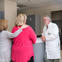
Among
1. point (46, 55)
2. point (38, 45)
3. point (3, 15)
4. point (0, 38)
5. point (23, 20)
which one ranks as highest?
point (3, 15)

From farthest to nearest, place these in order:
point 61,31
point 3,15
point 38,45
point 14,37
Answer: point 61,31 < point 3,15 < point 38,45 < point 14,37

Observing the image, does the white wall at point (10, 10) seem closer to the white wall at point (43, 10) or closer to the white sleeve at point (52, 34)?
the white wall at point (43, 10)

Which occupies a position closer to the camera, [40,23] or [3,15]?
[3,15]

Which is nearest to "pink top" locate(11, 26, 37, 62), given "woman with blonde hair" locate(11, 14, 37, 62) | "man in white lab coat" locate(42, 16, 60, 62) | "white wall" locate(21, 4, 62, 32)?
"woman with blonde hair" locate(11, 14, 37, 62)

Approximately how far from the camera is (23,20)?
1746 mm

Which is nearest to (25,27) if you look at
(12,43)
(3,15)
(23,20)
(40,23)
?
(23,20)

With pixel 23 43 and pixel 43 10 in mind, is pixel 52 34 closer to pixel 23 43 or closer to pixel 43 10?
pixel 23 43

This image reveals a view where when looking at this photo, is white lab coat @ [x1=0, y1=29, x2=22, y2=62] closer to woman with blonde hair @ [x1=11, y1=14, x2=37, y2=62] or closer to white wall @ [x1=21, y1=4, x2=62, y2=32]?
woman with blonde hair @ [x1=11, y1=14, x2=37, y2=62]

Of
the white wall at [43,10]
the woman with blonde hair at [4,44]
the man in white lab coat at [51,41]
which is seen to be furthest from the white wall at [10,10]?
the woman with blonde hair at [4,44]

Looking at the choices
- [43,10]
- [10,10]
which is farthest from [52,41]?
[43,10]

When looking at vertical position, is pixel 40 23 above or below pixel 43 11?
below

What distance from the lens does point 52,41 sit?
7.29 ft

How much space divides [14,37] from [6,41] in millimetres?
144

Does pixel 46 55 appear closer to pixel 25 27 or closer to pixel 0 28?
pixel 25 27
